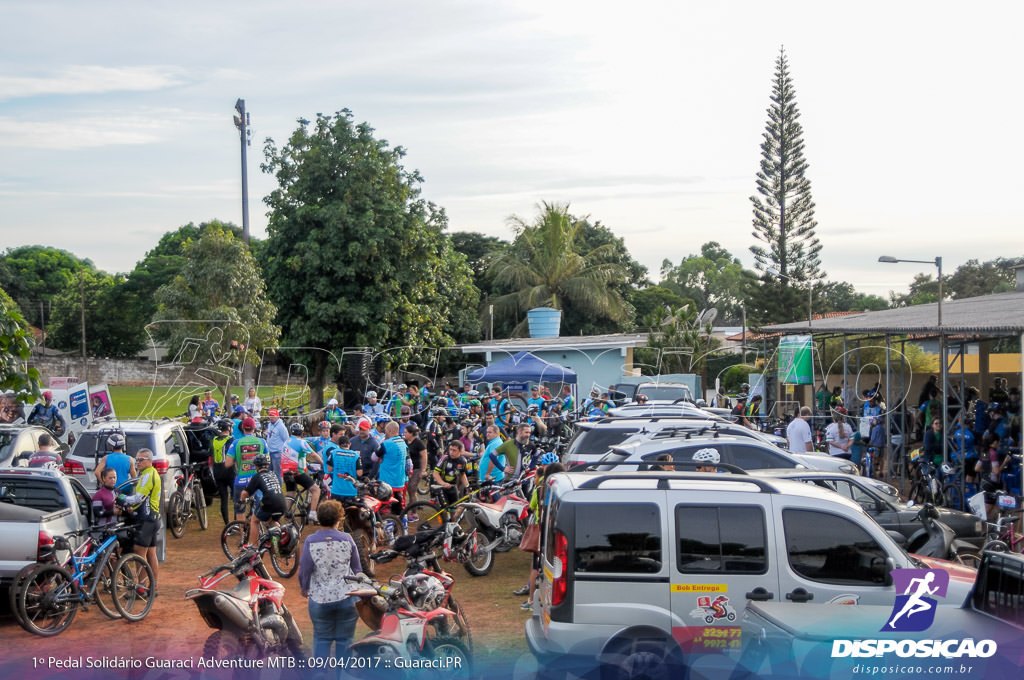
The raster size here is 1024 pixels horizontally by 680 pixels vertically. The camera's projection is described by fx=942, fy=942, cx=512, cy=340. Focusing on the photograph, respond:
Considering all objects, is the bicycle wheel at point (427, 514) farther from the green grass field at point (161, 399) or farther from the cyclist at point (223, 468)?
the green grass field at point (161, 399)

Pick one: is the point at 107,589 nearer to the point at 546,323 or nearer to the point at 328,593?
the point at 328,593

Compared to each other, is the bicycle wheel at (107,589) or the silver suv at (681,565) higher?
the silver suv at (681,565)

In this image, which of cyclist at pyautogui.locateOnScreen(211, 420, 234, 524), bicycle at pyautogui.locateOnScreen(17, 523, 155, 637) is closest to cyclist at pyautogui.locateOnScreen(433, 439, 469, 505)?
cyclist at pyautogui.locateOnScreen(211, 420, 234, 524)

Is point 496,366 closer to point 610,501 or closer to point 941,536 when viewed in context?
point 941,536

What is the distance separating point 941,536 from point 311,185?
24.6m

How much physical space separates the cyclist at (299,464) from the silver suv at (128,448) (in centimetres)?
169

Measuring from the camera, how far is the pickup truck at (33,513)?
8.91 m

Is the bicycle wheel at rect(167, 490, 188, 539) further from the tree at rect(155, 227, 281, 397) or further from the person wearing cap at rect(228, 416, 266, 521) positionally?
the tree at rect(155, 227, 281, 397)

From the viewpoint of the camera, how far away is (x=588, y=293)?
49.0 metres

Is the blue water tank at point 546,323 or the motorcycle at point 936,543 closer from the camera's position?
the motorcycle at point 936,543

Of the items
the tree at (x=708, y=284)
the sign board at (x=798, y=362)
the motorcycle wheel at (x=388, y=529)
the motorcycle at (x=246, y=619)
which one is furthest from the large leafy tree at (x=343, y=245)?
the tree at (x=708, y=284)

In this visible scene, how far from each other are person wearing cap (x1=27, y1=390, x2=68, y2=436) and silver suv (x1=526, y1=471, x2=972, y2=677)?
15.0 metres

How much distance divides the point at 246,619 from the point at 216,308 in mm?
19474

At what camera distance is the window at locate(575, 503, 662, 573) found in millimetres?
6414
